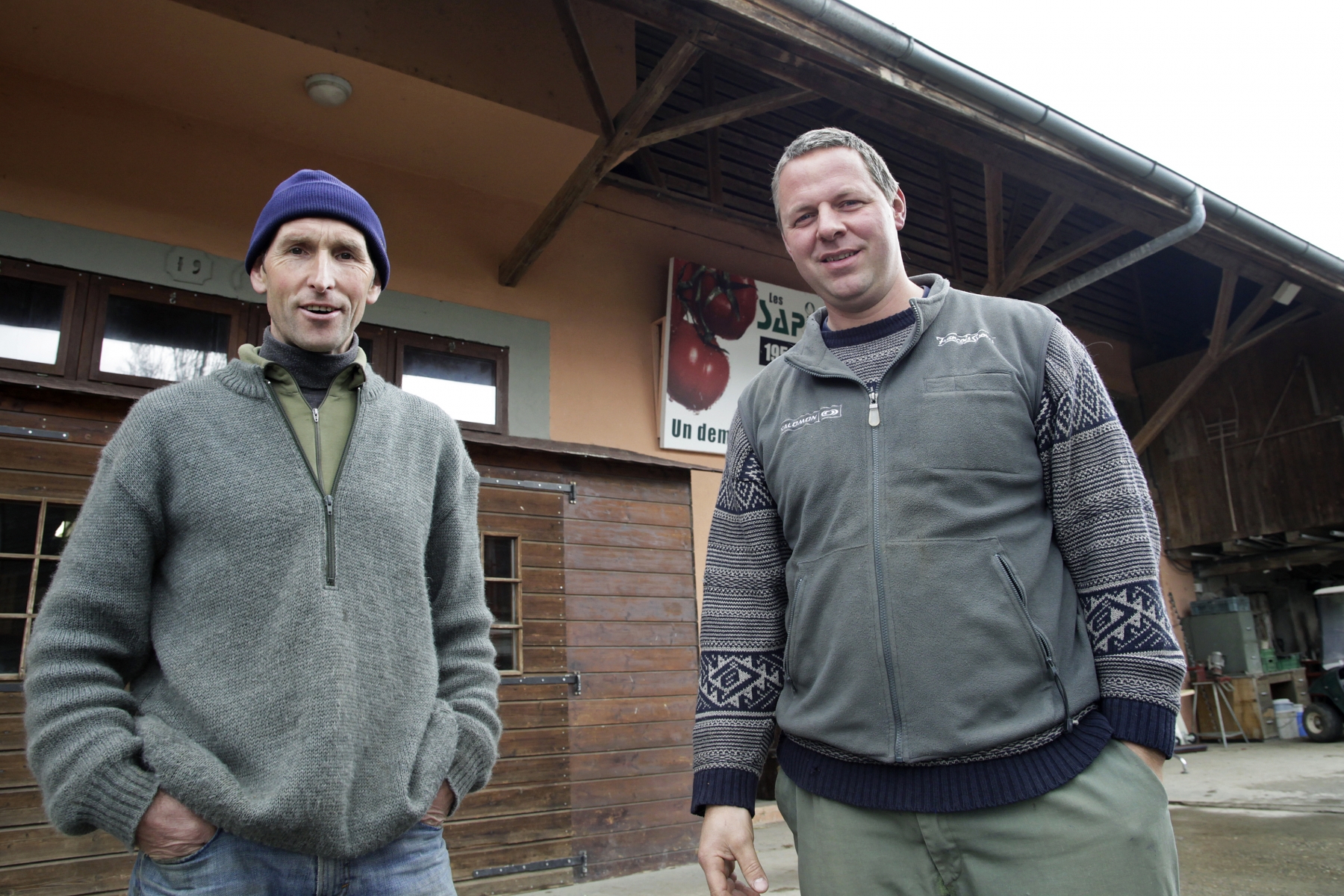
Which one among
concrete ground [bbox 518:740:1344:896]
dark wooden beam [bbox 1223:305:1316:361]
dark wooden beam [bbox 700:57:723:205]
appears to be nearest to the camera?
concrete ground [bbox 518:740:1344:896]

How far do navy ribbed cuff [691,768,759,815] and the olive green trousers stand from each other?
0.17m

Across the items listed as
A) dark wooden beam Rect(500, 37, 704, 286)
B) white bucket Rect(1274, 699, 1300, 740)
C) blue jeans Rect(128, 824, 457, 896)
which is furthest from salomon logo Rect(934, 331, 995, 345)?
white bucket Rect(1274, 699, 1300, 740)

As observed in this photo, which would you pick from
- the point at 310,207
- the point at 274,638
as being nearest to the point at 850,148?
the point at 310,207

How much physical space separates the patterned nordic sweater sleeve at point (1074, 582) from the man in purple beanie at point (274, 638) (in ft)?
1.40

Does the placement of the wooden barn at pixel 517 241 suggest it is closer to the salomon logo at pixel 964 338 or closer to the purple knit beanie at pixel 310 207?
the purple knit beanie at pixel 310 207

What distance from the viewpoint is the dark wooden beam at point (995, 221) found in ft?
20.0

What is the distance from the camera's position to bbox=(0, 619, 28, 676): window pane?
12.4 feet

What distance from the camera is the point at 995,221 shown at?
640cm

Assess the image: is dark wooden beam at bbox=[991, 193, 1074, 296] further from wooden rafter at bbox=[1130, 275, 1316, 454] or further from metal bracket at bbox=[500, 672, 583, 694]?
metal bracket at bbox=[500, 672, 583, 694]

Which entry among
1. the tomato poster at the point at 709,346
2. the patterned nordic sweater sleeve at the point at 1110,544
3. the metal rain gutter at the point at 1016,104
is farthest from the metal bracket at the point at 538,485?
the patterned nordic sweater sleeve at the point at 1110,544

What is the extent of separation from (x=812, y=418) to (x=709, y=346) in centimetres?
474

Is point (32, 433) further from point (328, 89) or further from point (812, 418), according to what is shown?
point (812, 418)

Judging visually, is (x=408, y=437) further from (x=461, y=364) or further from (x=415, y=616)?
(x=461, y=364)

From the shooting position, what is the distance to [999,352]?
1.54 metres
